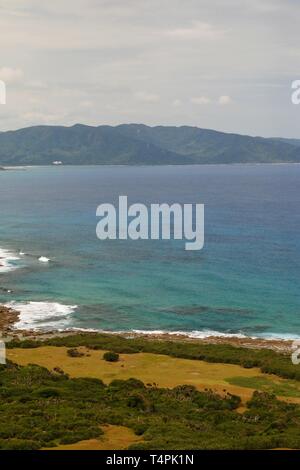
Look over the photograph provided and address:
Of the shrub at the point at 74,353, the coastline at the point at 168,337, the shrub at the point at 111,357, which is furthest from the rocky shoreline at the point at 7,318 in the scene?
the shrub at the point at 111,357

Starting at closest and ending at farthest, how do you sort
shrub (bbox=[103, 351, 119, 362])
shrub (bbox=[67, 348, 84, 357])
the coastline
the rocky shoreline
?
shrub (bbox=[103, 351, 119, 362])
shrub (bbox=[67, 348, 84, 357])
the coastline
the rocky shoreline

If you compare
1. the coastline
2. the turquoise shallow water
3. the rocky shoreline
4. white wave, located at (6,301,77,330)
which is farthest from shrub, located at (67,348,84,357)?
the turquoise shallow water

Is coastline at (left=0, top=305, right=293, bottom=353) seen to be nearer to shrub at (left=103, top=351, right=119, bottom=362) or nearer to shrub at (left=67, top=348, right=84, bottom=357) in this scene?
shrub at (left=67, top=348, right=84, bottom=357)

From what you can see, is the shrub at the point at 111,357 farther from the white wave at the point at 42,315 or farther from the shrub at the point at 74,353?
the white wave at the point at 42,315

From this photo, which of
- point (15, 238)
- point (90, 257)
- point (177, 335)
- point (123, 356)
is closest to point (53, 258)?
point (90, 257)
